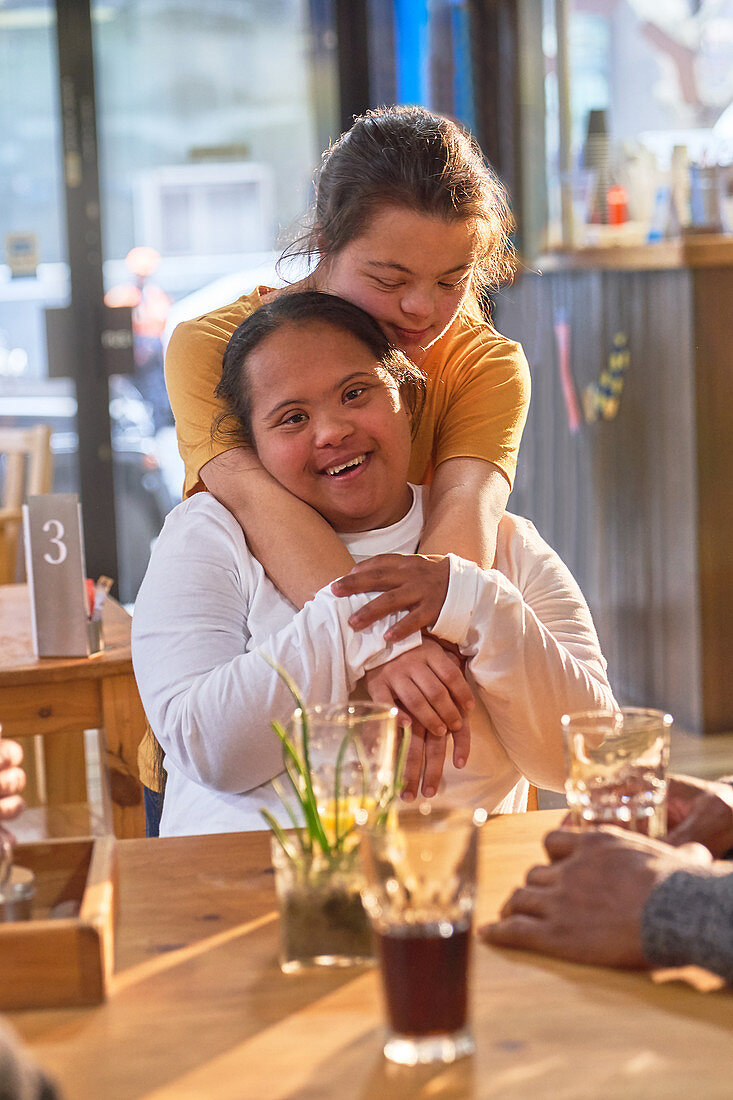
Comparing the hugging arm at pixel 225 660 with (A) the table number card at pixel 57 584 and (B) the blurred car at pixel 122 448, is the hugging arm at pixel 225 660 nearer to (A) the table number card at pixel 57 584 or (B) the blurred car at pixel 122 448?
(A) the table number card at pixel 57 584

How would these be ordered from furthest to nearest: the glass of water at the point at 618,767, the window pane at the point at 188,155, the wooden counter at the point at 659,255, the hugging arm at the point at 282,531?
1. the window pane at the point at 188,155
2. the wooden counter at the point at 659,255
3. the hugging arm at the point at 282,531
4. the glass of water at the point at 618,767

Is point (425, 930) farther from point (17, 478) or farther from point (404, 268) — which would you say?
point (17, 478)

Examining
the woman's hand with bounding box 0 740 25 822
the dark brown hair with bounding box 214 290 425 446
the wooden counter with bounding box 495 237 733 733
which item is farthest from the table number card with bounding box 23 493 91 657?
the wooden counter with bounding box 495 237 733 733

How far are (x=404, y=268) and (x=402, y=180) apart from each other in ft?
0.36

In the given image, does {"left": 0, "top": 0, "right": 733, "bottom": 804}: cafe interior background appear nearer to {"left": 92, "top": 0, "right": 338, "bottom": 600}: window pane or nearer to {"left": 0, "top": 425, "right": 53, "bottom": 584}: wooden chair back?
{"left": 92, "top": 0, "right": 338, "bottom": 600}: window pane

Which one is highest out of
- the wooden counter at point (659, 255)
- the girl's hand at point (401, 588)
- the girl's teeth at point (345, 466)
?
the wooden counter at point (659, 255)

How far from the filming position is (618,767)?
104 centimetres

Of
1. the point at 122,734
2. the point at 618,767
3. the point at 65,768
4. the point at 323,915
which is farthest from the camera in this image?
the point at 65,768

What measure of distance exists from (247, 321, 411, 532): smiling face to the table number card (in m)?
0.72

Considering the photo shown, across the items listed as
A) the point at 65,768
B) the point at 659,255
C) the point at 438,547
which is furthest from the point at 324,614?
the point at 659,255

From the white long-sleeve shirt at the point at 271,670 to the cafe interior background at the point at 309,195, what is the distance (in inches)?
91.6

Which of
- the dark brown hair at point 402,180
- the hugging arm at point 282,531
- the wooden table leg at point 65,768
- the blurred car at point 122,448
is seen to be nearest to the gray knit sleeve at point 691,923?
the hugging arm at point 282,531

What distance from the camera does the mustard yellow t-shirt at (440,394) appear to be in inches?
68.6

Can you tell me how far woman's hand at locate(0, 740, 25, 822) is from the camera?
1041mm
